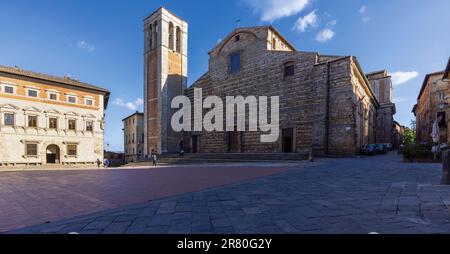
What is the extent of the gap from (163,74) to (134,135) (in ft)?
65.8

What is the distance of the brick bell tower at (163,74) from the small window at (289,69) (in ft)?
51.3

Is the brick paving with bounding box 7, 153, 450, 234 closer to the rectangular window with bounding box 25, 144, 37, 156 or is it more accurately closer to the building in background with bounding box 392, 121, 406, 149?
the rectangular window with bounding box 25, 144, 37, 156

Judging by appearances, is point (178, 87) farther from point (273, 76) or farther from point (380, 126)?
point (380, 126)

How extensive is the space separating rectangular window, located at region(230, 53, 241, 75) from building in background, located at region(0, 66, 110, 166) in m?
16.8

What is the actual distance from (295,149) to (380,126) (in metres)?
26.9

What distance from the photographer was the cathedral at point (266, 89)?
21.2 meters

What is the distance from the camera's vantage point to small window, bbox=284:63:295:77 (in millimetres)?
24047

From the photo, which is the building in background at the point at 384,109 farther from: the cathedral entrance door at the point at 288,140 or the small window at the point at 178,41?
the small window at the point at 178,41

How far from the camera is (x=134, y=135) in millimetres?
46750

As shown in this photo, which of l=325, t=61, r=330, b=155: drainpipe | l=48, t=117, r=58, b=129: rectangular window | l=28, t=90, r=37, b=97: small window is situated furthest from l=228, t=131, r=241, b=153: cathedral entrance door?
l=28, t=90, r=37, b=97: small window

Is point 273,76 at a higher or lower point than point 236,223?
higher

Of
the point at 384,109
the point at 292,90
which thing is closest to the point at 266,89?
the point at 292,90
